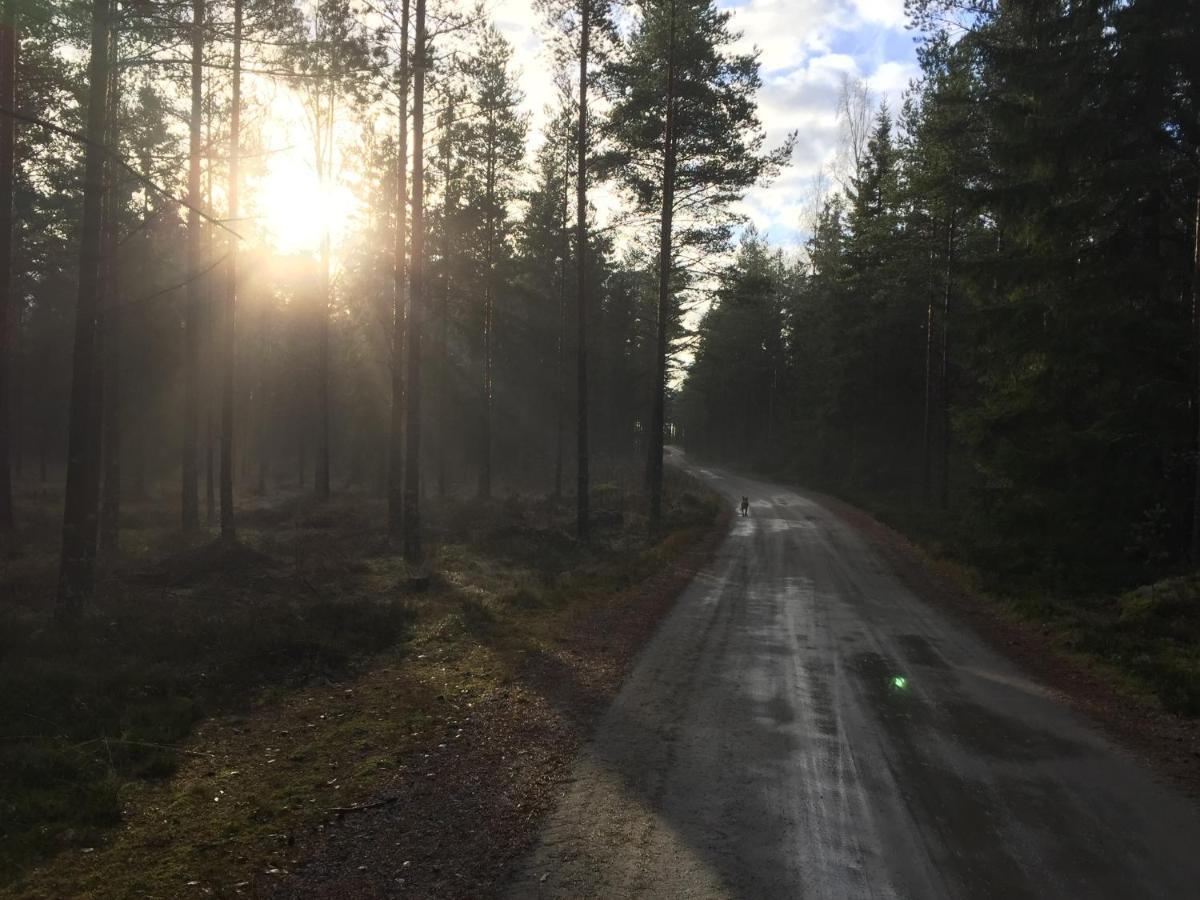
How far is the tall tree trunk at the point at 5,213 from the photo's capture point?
1256 centimetres

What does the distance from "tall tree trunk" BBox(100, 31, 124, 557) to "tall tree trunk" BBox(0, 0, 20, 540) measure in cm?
144

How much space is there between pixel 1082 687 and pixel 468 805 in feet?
23.2

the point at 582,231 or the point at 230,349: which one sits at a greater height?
the point at 582,231

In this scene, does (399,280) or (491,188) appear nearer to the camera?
(399,280)

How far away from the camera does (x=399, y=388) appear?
64.5 ft

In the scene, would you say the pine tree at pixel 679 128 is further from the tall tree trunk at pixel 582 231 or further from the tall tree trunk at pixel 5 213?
the tall tree trunk at pixel 5 213

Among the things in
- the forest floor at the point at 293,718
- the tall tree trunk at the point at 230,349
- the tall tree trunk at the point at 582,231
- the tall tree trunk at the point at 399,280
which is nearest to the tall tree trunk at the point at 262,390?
the tall tree trunk at the point at 230,349

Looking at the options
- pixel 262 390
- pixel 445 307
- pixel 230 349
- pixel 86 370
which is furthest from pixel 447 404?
pixel 86 370

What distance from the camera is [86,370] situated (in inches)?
379

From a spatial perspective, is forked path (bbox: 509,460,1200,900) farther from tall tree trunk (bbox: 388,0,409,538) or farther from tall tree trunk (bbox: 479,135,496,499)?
tall tree trunk (bbox: 479,135,496,499)

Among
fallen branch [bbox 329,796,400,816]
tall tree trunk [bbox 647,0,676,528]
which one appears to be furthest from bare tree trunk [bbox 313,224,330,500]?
fallen branch [bbox 329,796,400,816]

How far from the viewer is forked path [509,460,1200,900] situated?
178 inches

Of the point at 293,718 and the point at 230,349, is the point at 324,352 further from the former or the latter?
the point at 293,718

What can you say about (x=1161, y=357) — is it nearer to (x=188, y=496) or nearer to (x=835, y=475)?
(x=188, y=496)
